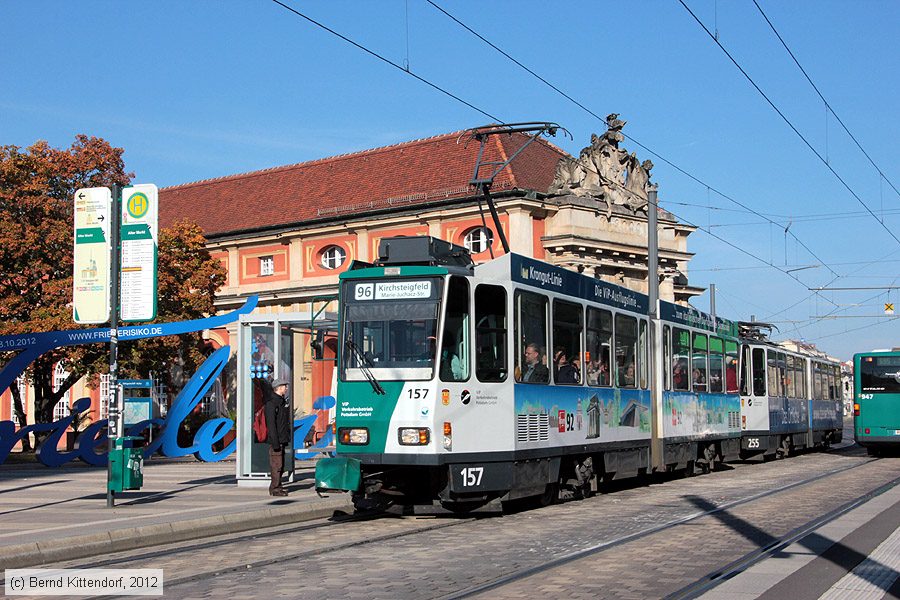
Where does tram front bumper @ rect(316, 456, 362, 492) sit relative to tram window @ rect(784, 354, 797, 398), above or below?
below

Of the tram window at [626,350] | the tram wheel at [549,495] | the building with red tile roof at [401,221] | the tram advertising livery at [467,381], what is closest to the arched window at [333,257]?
the building with red tile roof at [401,221]

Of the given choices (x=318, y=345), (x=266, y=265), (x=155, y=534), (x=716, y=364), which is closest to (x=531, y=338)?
(x=318, y=345)

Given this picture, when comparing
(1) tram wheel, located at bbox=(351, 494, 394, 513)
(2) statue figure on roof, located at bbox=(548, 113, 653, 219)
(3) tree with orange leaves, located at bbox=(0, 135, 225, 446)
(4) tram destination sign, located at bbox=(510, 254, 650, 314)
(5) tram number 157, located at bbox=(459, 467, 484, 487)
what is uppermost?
(2) statue figure on roof, located at bbox=(548, 113, 653, 219)

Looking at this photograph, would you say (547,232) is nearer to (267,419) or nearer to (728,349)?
(728,349)

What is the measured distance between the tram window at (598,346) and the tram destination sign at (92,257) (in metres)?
7.14

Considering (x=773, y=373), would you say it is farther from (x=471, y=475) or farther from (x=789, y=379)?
(x=471, y=475)

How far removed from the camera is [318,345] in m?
15.5

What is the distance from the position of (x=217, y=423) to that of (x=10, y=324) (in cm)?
1455

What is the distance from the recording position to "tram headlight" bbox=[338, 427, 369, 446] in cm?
1499

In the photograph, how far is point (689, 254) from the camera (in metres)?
58.8

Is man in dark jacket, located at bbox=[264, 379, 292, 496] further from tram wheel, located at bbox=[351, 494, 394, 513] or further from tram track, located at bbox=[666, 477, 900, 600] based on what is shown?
tram track, located at bbox=[666, 477, 900, 600]

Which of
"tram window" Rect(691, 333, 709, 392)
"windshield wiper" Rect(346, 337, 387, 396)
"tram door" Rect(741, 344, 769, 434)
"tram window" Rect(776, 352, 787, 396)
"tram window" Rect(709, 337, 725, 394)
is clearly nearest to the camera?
"windshield wiper" Rect(346, 337, 387, 396)

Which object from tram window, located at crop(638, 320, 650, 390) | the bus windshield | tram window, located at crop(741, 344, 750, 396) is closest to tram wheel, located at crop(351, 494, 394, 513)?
tram window, located at crop(638, 320, 650, 390)

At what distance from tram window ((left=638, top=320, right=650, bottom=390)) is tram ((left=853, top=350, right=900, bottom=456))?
48.8 ft
